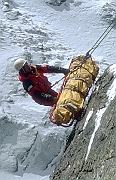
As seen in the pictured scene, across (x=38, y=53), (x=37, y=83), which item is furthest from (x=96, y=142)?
(x=38, y=53)

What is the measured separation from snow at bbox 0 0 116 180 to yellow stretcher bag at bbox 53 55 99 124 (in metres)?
0.79

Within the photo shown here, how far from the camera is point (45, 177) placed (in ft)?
33.0

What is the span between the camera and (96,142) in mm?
5840

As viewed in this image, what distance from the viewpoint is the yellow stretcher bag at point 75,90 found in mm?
6969

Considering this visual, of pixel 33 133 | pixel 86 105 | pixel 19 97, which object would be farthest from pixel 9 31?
pixel 86 105

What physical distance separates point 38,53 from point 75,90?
23.3 ft

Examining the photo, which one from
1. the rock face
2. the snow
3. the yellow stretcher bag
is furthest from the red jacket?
the snow

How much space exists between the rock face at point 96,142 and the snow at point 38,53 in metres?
0.17

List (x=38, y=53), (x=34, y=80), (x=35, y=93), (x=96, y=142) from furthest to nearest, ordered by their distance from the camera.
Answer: (x=38, y=53)
(x=34, y=80)
(x=35, y=93)
(x=96, y=142)

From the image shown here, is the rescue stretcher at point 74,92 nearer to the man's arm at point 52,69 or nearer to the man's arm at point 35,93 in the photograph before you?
the man's arm at point 52,69

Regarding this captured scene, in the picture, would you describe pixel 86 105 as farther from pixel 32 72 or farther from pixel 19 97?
pixel 19 97

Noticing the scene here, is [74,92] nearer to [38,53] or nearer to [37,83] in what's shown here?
[37,83]

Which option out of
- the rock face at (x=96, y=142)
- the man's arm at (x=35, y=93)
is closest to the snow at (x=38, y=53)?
the rock face at (x=96, y=142)

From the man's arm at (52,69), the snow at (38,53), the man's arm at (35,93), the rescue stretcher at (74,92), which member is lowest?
the snow at (38,53)
